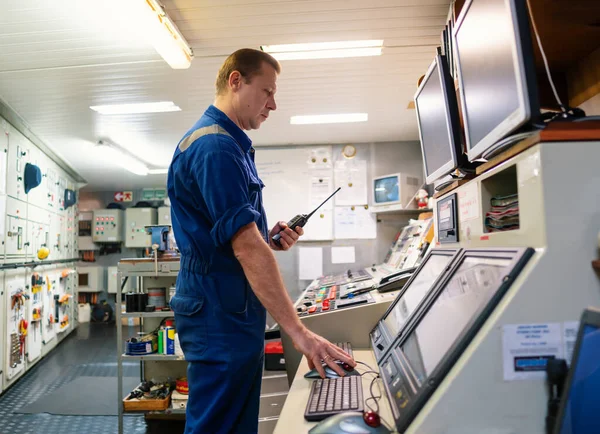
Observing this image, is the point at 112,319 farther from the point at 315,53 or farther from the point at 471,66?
the point at 471,66

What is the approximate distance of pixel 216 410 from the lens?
1210mm

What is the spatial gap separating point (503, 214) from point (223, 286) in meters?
0.79

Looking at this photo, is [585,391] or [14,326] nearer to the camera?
[585,391]

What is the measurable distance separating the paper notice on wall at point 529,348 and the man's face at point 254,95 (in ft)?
3.33

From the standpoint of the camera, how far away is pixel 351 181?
4926mm

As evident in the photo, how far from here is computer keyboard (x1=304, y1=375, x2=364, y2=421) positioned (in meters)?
0.97

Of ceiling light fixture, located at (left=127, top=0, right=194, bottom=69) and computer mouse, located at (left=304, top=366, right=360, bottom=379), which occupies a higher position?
ceiling light fixture, located at (left=127, top=0, right=194, bottom=69)

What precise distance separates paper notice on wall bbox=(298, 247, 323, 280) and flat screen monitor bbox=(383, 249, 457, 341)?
315cm

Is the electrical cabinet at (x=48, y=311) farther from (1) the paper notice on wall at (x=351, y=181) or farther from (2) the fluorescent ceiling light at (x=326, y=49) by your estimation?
(2) the fluorescent ceiling light at (x=326, y=49)

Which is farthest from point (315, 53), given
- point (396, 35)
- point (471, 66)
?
point (471, 66)

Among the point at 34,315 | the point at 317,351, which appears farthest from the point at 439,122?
the point at 34,315

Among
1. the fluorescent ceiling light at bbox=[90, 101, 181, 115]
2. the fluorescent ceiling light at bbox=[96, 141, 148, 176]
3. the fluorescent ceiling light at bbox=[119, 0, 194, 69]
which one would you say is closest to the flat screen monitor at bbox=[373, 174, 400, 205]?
the fluorescent ceiling light at bbox=[90, 101, 181, 115]

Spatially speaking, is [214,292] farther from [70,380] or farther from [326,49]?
[70,380]

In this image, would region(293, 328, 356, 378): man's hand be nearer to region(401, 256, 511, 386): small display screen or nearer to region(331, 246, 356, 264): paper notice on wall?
region(401, 256, 511, 386): small display screen
